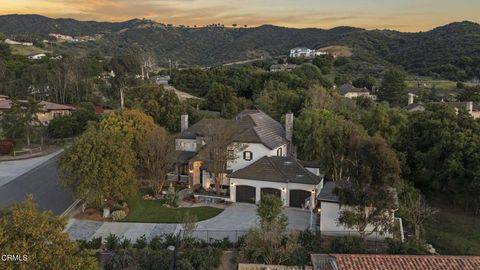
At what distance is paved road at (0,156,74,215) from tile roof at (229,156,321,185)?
39.7ft

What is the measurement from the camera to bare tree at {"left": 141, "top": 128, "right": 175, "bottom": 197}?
31.7 meters

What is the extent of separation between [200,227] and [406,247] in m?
11.5

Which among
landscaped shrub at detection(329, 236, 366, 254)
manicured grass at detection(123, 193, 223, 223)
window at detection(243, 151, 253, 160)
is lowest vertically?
manicured grass at detection(123, 193, 223, 223)

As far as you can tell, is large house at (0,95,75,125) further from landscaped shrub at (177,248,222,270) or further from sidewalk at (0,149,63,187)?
landscaped shrub at (177,248,222,270)

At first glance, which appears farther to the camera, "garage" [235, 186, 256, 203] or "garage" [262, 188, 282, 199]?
"garage" [235, 186, 256, 203]

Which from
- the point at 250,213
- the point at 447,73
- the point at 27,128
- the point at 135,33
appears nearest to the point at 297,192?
the point at 250,213

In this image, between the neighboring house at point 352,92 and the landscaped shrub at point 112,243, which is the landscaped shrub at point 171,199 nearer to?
the landscaped shrub at point 112,243

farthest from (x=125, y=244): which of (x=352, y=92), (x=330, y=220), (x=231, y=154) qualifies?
(x=352, y=92)

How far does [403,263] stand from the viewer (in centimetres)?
1661

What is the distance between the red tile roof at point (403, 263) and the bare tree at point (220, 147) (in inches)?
624

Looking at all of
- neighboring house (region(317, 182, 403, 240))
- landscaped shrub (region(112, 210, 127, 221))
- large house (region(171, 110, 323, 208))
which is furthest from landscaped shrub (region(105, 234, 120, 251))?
neighboring house (region(317, 182, 403, 240))

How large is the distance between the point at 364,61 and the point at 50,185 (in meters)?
102

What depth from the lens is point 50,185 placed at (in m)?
34.8

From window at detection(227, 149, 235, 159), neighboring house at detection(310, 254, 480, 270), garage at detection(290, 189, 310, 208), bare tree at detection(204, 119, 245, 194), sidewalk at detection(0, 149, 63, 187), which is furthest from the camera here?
sidewalk at detection(0, 149, 63, 187)
